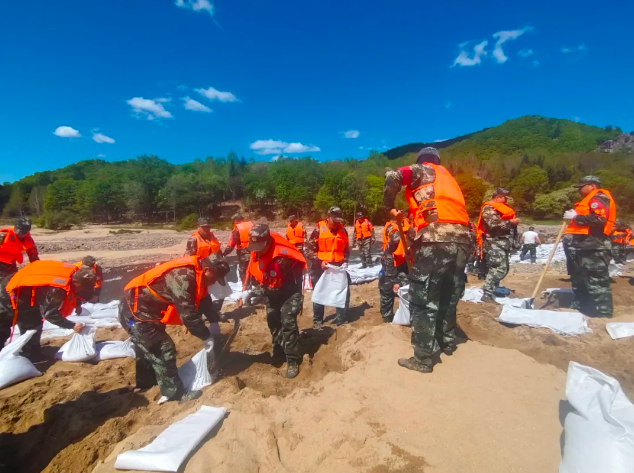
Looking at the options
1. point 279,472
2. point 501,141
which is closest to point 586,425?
point 279,472

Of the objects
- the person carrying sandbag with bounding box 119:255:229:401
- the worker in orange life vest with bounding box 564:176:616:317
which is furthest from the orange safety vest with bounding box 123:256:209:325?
the worker in orange life vest with bounding box 564:176:616:317

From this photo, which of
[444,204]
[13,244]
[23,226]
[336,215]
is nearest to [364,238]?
[336,215]

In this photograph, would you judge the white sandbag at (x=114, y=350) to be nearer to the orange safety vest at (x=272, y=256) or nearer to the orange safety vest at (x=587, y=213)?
the orange safety vest at (x=272, y=256)

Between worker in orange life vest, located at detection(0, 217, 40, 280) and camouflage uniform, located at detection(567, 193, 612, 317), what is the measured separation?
27.2ft

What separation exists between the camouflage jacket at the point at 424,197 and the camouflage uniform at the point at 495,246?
320 centimetres

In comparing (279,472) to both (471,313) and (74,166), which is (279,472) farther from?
(74,166)

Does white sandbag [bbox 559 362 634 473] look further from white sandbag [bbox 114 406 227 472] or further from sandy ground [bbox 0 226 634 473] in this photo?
white sandbag [bbox 114 406 227 472]

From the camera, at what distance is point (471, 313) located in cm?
466

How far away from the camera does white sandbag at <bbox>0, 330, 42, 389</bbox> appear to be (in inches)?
141

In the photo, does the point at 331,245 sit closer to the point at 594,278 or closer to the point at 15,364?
the point at 594,278

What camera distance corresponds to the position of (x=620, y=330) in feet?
11.7

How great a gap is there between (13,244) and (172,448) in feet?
18.1

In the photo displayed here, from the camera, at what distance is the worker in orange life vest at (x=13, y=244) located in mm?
5398

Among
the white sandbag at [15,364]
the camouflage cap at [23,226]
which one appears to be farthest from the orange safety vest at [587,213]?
the camouflage cap at [23,226]
